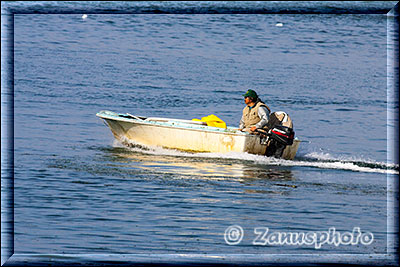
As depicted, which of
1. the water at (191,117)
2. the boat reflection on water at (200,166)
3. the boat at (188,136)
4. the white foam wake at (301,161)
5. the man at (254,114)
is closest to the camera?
the water at (191,117)

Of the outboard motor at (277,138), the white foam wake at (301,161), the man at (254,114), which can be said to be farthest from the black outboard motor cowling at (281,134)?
the white foam wake at (301,161)

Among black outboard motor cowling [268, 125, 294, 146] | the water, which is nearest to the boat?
the water

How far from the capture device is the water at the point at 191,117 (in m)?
10.4

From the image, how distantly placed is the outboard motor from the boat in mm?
95

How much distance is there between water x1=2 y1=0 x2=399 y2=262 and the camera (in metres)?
10.4

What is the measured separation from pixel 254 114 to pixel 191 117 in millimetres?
7121

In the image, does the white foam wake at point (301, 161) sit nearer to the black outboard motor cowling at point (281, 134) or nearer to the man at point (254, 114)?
the black outboard motor cowling at point (281, 134)

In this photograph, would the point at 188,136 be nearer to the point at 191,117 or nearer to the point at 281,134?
the point at 281,134

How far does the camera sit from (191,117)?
23453 mm

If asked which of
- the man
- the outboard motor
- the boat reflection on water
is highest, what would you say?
the man

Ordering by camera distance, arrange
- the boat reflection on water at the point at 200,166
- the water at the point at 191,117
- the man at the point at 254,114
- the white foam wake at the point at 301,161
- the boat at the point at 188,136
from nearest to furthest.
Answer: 1. the water at the point at 191,117
2. the boat reflection on water at the point at 200,166
3. the white foam wake at the point at 301,161
4. the man at the point at 254,114
5. the boat at the point at 188,136

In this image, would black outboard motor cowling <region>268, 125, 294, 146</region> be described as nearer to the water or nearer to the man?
the man

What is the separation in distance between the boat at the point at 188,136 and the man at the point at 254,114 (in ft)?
0.79

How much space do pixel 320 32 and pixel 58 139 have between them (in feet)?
76.0
